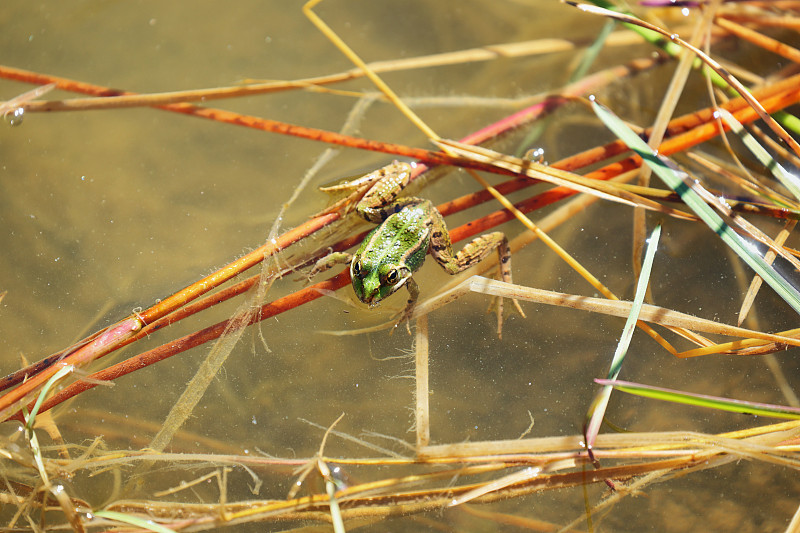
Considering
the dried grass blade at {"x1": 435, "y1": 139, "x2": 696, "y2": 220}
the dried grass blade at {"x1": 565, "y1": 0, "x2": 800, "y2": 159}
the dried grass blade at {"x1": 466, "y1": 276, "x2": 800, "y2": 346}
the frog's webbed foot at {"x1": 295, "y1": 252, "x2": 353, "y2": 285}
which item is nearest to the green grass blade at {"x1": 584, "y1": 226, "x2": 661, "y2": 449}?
the dried grass blade at {"x1": 466, "y1": 276, "x2": 800, "y2": 346}

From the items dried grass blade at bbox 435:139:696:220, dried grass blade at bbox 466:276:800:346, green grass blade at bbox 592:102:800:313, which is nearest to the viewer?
green grass blade at bbox 592:102:800:313

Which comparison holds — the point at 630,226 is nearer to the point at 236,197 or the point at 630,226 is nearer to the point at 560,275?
the point at 560,275

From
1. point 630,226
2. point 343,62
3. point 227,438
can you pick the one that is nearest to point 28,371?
point 227,438

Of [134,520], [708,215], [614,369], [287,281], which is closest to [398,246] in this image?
[287,281]

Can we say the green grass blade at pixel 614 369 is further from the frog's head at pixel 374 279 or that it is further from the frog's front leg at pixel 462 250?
the frog's head at pixel 374 279

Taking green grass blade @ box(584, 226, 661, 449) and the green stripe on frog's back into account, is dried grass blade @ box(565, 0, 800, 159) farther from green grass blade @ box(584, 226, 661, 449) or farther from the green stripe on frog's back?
the green stripe on frog's back

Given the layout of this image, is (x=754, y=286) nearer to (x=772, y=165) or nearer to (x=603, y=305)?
(x=772, y=165)
